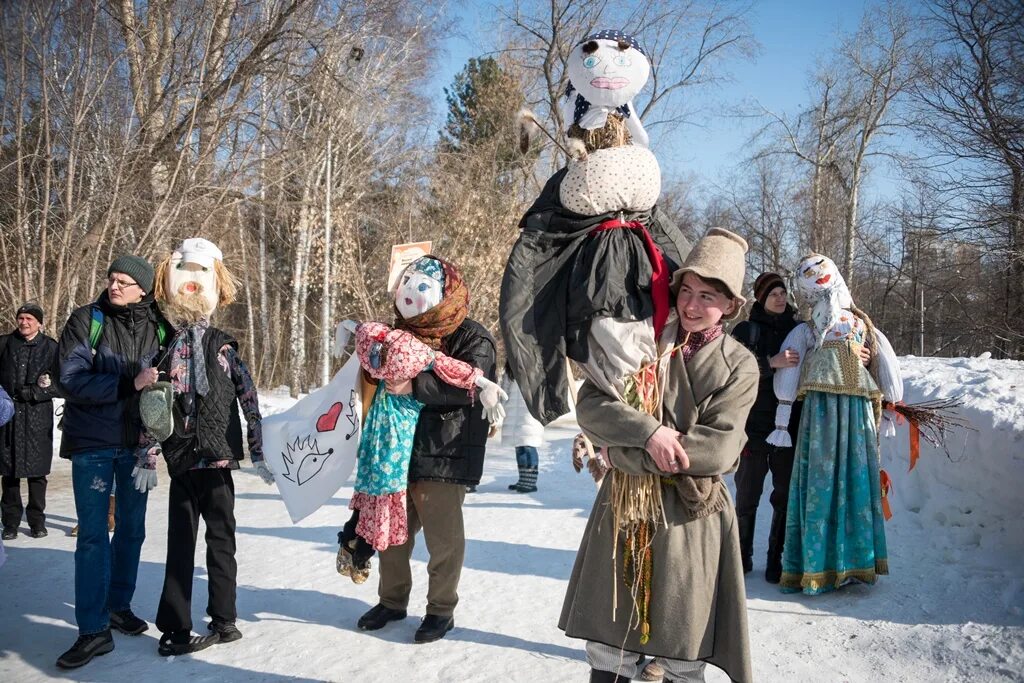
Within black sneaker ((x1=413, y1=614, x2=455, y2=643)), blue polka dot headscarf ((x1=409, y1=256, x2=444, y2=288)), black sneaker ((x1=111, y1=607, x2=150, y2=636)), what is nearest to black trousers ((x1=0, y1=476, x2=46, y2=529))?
black sneaker ((x1=111, y1=607, x2=150, y2=636))

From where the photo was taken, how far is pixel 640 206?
2812mm

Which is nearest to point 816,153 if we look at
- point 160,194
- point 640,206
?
point 160,194

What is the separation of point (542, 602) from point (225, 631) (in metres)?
1.75

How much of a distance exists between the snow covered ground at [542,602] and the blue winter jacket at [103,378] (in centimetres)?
108

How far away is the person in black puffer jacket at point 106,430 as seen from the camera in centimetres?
358

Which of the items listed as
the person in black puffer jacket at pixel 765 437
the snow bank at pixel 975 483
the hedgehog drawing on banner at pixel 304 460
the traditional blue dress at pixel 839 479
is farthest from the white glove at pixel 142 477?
the snow bank at pixel 975 483

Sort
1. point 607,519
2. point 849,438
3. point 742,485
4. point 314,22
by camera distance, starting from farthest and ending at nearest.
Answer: point 314,22
point 742,485
point 849,438
point 607,519

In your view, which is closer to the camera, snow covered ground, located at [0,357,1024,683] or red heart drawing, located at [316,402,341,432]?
snow covered ground, located at [0,357,1024,683]

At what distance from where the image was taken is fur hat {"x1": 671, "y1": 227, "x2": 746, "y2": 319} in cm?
243

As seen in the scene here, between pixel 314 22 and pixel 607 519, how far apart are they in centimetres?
1109

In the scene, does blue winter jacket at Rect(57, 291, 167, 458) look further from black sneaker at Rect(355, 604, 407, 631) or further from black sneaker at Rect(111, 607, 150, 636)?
black sneaker at Rect(355, 604, 407, 631)

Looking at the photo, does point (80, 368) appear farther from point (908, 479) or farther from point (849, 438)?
point (908, 479)

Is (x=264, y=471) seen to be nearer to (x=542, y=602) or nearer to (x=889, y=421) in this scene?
(x=542, y=602)

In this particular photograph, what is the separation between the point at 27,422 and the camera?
19.3 feet
